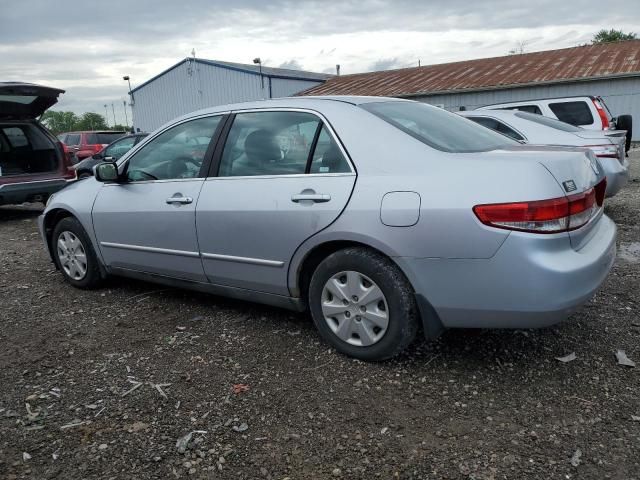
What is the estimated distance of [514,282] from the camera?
256cm

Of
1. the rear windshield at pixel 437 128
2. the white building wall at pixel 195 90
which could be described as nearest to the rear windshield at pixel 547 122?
the rear windshield at pixel 437 128

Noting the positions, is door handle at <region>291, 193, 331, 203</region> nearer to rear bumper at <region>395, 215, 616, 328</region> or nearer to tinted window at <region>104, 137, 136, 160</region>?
rear bumper at <region>395, 215, 616, 328</region>

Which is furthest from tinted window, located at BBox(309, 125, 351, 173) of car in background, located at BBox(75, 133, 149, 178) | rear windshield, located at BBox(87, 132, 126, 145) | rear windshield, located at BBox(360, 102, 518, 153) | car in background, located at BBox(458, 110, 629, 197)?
rear windshield, located at BBox(87, 132, 126, 145)

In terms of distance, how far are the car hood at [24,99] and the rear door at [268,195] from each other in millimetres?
5756

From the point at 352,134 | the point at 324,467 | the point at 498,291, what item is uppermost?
the point at 352,134

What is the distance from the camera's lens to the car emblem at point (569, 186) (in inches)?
104

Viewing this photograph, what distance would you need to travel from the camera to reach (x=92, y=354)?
345 cm

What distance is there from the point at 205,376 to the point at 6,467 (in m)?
1.06

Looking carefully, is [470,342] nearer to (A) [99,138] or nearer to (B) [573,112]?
(B) [573,112]

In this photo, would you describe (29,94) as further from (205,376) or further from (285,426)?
(285,426)

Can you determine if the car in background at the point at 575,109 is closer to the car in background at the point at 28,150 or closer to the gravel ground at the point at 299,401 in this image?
the gravel ground at the point at 299,401

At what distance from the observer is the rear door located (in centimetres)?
311

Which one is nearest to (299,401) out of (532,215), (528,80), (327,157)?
(327,157)

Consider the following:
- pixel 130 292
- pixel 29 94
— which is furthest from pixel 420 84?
pixel 130 292
